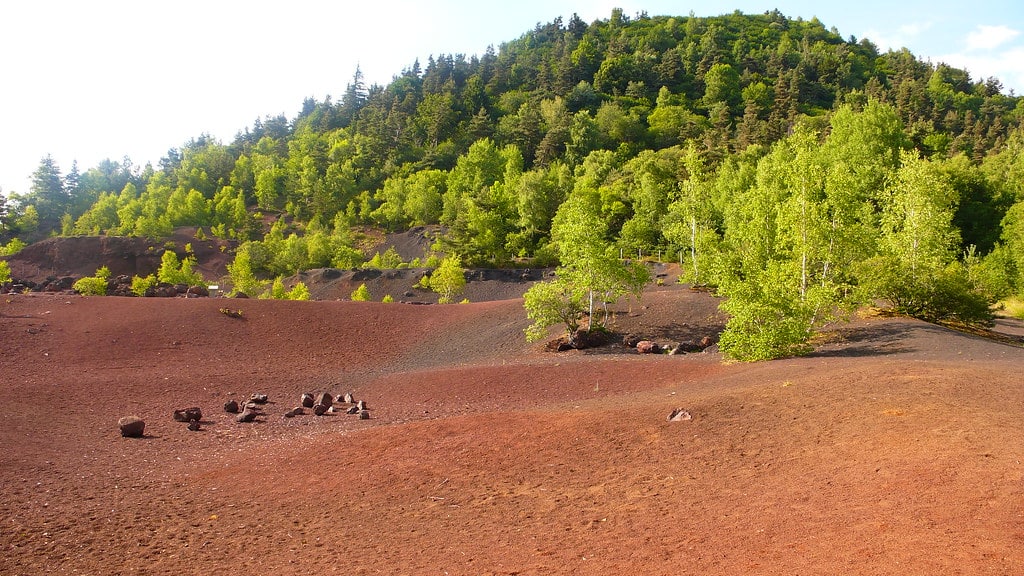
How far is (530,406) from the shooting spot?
13.8 m

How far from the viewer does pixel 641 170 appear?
57.8 meters

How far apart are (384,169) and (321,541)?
82.5 metres

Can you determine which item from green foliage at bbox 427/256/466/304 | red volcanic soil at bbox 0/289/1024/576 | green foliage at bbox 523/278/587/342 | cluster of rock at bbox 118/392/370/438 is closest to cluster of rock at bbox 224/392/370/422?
cluster of rock at bbox 118/392/370/438

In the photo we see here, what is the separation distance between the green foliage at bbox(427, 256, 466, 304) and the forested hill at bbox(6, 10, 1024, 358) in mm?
8489

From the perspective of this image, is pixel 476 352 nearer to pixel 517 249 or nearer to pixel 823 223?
pixel 823 223

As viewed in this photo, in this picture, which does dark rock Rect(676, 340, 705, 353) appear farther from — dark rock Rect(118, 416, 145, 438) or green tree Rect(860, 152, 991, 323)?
dark rock Rect(118, 416, 145, 438)

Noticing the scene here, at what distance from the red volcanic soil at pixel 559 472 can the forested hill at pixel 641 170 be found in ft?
22.4

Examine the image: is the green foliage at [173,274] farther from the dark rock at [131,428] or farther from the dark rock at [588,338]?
the dark rock at [131,428]

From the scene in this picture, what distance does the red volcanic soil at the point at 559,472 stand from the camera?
218 inches

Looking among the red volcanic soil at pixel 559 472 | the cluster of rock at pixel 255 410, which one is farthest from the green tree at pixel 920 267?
the cluster of rock at pixel 255 410

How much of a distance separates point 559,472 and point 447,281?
97.0ft

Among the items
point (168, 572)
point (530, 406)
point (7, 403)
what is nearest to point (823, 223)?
point (530, 406)

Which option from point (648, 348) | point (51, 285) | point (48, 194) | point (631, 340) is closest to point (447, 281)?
point (631, 340)

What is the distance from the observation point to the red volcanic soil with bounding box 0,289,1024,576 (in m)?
5.54
